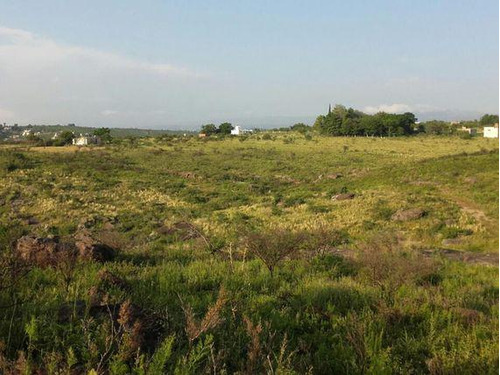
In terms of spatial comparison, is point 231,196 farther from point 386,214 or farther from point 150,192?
point 386,214

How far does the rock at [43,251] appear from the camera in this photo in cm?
619

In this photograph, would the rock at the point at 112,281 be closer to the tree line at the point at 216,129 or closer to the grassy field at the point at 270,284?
the grassy field at the point at 270,284

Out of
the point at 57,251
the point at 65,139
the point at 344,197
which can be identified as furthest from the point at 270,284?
the point at 65,139

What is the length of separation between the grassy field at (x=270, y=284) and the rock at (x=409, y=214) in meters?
0.10

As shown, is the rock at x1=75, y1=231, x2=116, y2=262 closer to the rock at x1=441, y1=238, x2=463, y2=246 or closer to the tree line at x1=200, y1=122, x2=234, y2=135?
the rock at x1=441, y1=238, x2=463, y2=246

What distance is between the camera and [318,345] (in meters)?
4.01

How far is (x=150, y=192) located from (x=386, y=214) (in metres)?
17.5

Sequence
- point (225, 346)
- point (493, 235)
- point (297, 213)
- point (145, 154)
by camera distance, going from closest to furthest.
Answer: point (225, 346)
point (493, 235)
point (297, 213)
point (145, 154)

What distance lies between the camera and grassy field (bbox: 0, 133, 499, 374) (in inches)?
129

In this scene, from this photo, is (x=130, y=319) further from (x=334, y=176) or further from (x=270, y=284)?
(x=334, y=176)

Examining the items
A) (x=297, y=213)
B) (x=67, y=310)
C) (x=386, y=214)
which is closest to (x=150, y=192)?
(x=297, y=213)

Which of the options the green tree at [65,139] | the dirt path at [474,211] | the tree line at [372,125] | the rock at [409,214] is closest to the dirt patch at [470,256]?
the dirt path at [474,211]

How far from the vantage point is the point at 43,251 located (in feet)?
22.3

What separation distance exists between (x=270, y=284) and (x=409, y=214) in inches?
575
